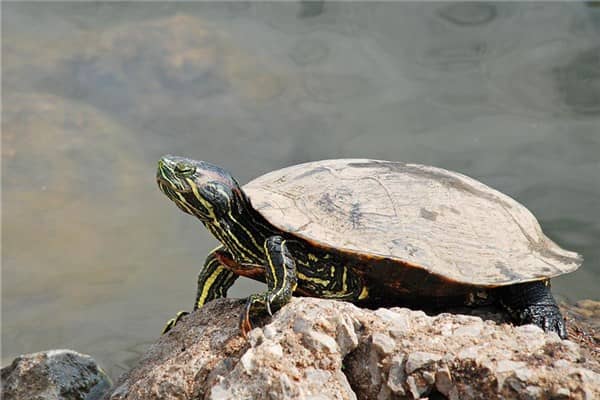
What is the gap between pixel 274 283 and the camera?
2830mm

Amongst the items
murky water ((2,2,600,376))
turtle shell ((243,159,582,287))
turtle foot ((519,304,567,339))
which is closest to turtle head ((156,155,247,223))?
turtle shell ((243,159,582,287))

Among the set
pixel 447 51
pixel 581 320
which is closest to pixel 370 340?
pixel 581 320

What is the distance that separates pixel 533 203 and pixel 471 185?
332 cm

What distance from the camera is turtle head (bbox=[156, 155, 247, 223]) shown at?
10.4 feet

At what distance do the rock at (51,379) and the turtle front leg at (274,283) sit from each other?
1.50 metres

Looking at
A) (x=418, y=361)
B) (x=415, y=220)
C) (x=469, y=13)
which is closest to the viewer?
(x=418, y=361)

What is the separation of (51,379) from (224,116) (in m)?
4.21

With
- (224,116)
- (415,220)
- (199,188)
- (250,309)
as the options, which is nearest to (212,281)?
(199,188)

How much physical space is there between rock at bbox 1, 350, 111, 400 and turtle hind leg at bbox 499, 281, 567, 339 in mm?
2137

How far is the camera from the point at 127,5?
826 cm

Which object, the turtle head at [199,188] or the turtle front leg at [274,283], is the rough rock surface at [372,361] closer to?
the turtle front leg at [274,283]

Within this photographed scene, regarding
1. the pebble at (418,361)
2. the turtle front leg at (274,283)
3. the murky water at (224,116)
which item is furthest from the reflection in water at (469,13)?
the pebble at (418,361)

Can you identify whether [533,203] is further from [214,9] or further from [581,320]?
[214,9]

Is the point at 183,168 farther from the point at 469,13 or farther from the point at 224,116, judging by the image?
the point at 469,13
